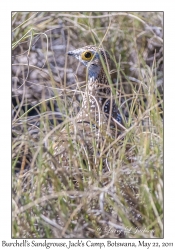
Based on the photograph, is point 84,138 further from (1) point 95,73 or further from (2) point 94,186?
(1) point 95,73

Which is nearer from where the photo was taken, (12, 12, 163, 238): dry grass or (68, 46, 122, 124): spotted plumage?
(12, 12, 163, 238): dry grass

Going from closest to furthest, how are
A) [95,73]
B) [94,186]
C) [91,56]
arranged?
1. [94,186]
2. [91,56]
3. [95,73]

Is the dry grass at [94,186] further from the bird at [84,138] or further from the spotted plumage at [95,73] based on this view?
the spotted plumage at [95,73]

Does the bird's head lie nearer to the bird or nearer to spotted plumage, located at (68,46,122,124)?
spotted plumage, located at (68,46,122,124)

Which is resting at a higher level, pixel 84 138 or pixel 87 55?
pixel 87 55

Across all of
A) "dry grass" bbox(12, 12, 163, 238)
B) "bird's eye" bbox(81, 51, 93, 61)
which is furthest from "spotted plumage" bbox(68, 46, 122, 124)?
"dry grass" bbox(12, 12, 163, 238)

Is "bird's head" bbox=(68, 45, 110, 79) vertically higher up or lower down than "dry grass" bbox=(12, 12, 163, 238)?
higher up

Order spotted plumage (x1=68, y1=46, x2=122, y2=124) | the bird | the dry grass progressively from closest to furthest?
the dry grass
the bird
spotted plumage (x1=68, y1=46, x2=122, y2=124)

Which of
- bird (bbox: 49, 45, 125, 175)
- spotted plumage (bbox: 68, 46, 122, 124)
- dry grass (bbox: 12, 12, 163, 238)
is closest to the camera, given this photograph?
dry grass (bbox: 12, 12, 163, 238)

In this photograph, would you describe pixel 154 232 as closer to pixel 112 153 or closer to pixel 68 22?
pixel 112 153

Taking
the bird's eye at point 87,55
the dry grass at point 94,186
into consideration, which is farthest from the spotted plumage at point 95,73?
the dry grass at point 94,186

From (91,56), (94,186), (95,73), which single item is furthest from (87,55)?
(94,186)

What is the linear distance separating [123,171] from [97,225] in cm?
26
